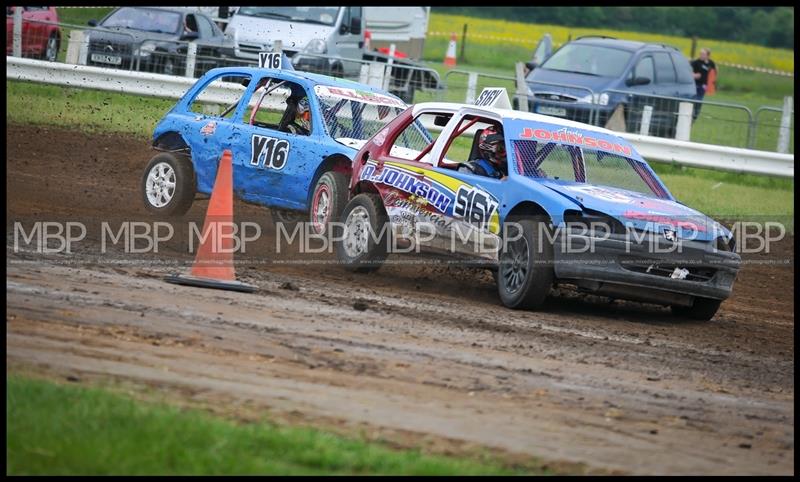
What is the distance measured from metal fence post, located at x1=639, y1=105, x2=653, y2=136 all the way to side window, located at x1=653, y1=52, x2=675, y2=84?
3927 millimetres

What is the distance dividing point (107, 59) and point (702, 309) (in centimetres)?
1271

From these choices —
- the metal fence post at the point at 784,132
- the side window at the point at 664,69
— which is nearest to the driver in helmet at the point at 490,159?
the metal fence post at the point at 784,132

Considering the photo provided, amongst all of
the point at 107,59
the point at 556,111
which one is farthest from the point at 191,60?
the point at 556,111

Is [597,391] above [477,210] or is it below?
below

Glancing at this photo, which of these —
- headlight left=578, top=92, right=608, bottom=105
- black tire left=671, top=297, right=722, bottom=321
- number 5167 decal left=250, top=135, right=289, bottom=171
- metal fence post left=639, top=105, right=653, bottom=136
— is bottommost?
black tire left=671, top=297, right=722, bottom=321

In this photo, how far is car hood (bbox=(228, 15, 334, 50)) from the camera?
24203 millimetres

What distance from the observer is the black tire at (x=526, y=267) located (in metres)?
9.55

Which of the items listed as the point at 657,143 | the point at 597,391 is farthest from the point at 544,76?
the point at 597,391

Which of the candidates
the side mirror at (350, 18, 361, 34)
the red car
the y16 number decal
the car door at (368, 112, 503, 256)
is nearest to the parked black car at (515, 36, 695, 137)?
the side mirror at (350, 18, 361, 34)

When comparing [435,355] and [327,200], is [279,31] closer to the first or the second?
[327,200]

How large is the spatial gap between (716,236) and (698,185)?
969cm

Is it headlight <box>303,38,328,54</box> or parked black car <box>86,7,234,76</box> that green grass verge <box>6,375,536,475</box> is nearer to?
parked black car <box>86,7,234,76</box>
